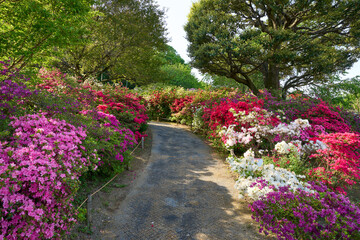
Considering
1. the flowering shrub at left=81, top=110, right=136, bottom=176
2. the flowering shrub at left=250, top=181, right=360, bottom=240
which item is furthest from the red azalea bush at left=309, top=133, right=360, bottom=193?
the flowering shrub at left=81, top=110, right=136, bottom=176

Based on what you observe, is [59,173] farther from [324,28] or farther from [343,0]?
[324,28]

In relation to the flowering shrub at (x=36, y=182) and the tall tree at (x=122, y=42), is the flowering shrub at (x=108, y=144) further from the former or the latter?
the tall tree at (x=122, y=42)

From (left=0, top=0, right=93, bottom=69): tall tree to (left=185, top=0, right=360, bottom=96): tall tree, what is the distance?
27.2ft

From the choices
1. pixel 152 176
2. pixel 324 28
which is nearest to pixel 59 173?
pixel 152 176

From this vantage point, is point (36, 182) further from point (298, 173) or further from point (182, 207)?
point (298, 173)

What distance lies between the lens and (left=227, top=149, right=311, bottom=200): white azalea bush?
358cm

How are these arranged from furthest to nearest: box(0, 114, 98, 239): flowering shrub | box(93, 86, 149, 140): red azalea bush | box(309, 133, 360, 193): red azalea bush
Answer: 1. box(93, 86, 149, 140): red azalea bush
2. box(309, 133, 360, 193): red azalea bush
3. box(0, 114, 98, 239): flowering shrub

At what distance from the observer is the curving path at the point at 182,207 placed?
3197mm

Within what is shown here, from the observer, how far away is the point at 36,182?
2.16 m

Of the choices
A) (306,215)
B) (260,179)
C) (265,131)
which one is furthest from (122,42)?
(306,215)

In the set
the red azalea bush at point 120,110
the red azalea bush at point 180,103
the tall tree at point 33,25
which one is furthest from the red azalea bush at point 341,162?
the red azalea bush at point 180,103

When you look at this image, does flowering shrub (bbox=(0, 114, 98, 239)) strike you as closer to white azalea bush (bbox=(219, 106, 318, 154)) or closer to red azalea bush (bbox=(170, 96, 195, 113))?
white azalea bush (bbox=(219, 106, 318, 154))

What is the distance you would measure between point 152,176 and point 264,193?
9.44ft

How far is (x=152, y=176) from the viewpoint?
5.26 m
